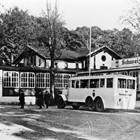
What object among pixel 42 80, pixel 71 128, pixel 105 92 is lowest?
pixel 71 128

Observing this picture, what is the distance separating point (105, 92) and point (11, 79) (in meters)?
16.3

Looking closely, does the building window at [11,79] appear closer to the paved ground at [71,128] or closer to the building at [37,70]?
the building at [37,70]

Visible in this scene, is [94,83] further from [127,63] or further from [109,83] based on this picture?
[127,63]

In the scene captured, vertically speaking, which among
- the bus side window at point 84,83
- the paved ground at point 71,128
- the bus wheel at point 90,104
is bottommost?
the paved ground at point 71,128

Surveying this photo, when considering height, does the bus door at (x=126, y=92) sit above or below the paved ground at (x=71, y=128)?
above

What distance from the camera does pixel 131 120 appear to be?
18.7m

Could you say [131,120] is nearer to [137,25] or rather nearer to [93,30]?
[137,25]

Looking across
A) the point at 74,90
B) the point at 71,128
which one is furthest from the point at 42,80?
the point at 71,128

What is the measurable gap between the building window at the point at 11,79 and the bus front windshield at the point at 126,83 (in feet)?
55.1

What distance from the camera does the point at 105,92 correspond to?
2388cm

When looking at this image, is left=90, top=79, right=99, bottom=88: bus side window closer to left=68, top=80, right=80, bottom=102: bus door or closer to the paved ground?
left=68, top=80, right=80, bottom=102: bus door

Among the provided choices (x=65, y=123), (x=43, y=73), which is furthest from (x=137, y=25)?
(x=65, y=123)

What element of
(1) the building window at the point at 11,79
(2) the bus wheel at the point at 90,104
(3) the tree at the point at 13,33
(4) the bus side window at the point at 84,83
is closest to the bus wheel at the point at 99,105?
(2) the bus wheel at the point at 90,104

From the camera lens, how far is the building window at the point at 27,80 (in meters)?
38.9
